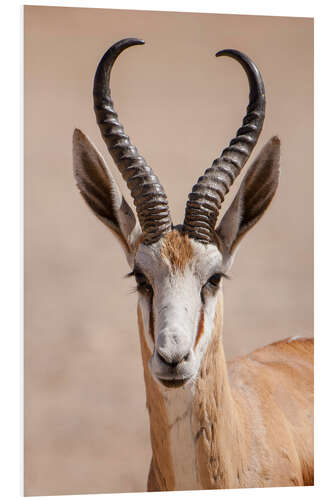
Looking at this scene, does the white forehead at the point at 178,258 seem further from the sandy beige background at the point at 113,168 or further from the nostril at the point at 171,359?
the sandy beige background at the point at 113,168

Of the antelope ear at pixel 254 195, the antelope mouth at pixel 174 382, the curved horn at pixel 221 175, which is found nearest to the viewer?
the antelope mouth at pixel 174 382

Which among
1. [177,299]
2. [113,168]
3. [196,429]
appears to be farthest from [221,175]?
[113,168]

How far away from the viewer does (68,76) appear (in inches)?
191

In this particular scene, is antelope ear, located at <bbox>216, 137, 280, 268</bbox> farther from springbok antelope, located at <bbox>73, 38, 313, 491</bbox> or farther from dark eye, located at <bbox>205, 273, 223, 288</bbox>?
dark eye, located at <bbox>205, 273, 223, 288</bbox>

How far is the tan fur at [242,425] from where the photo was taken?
141 inches

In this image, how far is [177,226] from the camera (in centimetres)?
378

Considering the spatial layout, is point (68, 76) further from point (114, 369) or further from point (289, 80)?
point (114, 369)

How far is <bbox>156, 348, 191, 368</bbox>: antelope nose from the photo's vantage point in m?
3.18

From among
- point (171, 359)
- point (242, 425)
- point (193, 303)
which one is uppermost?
point (193, 303)

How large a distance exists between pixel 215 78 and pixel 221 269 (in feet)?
6.32

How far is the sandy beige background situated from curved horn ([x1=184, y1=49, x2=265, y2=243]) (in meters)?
0.74
